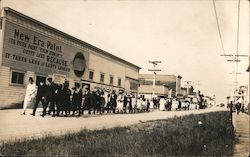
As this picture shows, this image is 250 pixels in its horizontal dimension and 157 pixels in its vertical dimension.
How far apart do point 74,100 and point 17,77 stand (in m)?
3.20

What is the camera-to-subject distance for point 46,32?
19984 mm

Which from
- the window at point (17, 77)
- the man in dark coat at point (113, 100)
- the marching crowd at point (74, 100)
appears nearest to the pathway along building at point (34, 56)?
the window at point (17, 77)

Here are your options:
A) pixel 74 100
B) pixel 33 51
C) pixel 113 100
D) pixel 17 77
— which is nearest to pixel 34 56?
pixel 33 51

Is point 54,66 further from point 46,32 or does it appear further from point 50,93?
point 50,93

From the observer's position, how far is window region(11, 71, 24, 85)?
17.7m

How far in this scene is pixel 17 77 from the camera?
59.2 feet

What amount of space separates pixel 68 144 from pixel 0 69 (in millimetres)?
9168

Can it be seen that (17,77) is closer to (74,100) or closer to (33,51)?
(33,51)

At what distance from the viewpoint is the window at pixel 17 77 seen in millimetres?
17734

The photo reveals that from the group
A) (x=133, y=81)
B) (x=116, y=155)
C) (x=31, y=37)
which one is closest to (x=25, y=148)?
(x=116, y=155)

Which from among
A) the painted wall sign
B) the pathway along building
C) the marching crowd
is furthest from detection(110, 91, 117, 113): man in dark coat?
the painted wall sign

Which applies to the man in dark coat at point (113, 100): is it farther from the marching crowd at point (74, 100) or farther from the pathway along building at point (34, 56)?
the pathway along building at point (34, 56)

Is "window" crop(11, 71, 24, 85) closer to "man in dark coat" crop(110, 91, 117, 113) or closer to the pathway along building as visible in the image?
the pathway along building

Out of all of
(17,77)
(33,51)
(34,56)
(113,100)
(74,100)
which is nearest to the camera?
(17,77)
